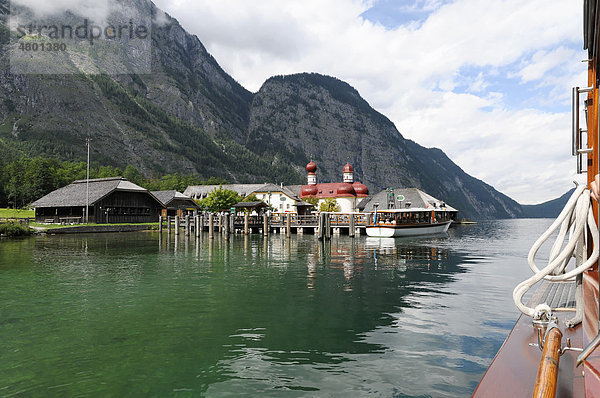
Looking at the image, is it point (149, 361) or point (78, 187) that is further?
point (78, 187)

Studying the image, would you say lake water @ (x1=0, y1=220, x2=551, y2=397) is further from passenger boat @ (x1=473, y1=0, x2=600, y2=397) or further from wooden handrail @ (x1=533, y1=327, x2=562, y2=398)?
wooden handrail @ (x1=533, y1=327, x2=562, y2=398)

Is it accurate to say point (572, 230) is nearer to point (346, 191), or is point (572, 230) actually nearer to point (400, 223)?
point (400, 223)

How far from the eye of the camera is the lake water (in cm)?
699

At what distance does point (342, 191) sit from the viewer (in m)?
113

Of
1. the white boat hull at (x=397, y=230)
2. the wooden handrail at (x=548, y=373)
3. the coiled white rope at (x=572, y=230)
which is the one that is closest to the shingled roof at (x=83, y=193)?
the white boat hull at (x=397, y=230)

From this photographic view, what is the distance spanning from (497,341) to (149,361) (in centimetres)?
743

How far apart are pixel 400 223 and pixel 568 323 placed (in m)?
47.0

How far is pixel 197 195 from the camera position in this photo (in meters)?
126

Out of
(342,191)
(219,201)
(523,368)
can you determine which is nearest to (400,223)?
(219,201)

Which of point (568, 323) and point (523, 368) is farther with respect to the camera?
point (568, 323)

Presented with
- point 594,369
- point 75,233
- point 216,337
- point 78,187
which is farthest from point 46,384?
point 78,187

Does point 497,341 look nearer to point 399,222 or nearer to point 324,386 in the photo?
point 324,386

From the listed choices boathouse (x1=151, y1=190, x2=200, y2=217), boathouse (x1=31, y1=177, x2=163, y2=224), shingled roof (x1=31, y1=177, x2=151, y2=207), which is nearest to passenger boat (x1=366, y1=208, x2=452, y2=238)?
boathouse (x1=31, y1=177, x2=163, y2=224)

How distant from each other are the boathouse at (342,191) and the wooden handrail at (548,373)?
107420mm
